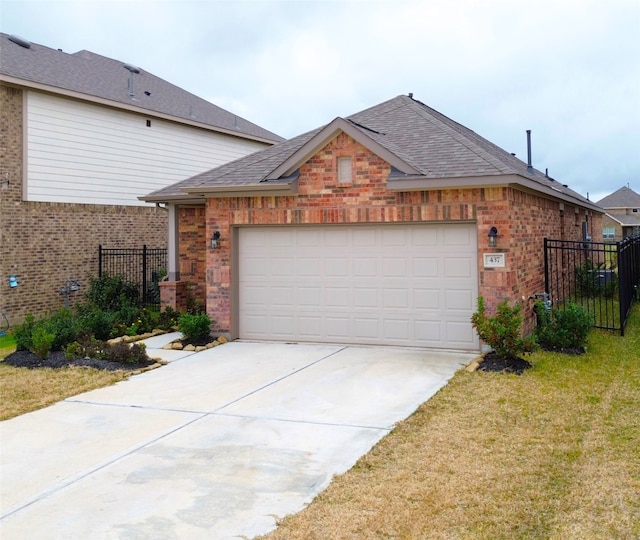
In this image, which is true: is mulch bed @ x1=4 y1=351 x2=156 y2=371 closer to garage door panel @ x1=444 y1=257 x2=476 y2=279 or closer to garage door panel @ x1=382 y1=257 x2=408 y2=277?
garage door panel @ x1=382 y1=257 x2=408 y2=277

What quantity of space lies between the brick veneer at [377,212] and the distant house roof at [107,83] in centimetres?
662

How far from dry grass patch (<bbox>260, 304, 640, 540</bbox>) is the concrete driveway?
0.29m

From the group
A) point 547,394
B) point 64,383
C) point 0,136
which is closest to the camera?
point 547,394

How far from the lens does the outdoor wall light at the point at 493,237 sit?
10109 millimetres

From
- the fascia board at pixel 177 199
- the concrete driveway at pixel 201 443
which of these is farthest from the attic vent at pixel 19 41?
the concrete driveway at pixel 201 443

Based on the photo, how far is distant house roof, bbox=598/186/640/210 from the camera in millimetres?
67812

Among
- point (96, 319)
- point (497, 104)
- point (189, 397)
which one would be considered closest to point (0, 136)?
point (96, 319)

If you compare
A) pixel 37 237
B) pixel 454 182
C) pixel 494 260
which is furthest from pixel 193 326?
Result: pixel 37 237

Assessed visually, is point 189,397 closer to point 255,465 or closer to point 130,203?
point 255,465

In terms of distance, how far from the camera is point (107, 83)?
60.0 ft

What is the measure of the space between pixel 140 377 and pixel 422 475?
5565 mm

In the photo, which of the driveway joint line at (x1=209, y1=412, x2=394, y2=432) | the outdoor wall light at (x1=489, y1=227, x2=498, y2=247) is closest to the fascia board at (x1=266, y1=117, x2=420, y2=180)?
the outdoor wall light at (x1=489, y1=227, x2=498, y2=247)

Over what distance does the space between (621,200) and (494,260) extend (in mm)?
66961

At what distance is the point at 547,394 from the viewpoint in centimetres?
770
